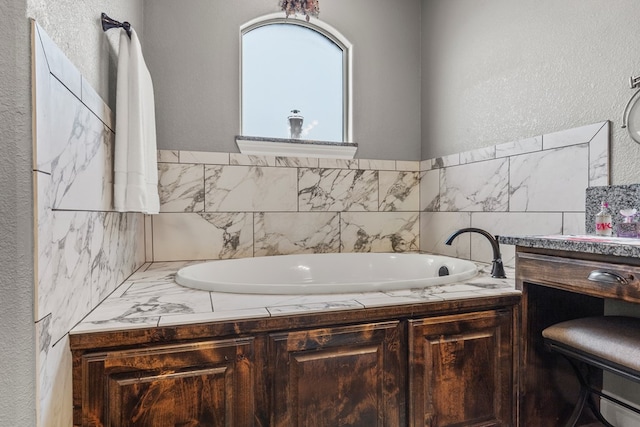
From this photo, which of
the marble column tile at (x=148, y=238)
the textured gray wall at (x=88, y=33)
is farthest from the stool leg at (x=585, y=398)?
the marble column tile at (x=148, y=238)

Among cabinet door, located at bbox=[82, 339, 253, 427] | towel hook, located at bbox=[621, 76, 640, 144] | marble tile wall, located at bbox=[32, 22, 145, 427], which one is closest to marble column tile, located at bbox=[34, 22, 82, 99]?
marble tile wall, located at bbox=[32, 22, 145, 427]

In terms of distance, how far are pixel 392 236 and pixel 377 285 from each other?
1.38 m

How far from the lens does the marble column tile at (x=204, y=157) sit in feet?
7.54

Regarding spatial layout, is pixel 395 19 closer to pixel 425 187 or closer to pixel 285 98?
pixel 285 98

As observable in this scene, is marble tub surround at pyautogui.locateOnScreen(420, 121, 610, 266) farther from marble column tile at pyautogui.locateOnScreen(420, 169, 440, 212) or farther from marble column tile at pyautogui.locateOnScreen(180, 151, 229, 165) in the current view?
marble column tile at pyautogui.locateOnScreen(180, 151, 229, 165)

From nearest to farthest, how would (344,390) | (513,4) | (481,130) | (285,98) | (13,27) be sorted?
(13,27), (344,390), (513,4), (481,130), (285,98)

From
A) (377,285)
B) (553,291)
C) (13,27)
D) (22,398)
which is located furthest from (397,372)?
(13,27)

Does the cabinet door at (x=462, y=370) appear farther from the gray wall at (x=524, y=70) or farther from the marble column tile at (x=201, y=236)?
the marble column tile at (x=201, y=236)

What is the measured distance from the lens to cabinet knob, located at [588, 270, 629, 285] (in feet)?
3.46

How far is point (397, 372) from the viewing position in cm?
126

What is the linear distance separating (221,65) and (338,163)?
102cm

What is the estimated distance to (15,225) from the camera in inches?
30.1

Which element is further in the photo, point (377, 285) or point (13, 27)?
point (377, 285)

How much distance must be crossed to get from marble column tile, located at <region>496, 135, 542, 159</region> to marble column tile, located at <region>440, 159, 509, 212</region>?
0.05 metres
